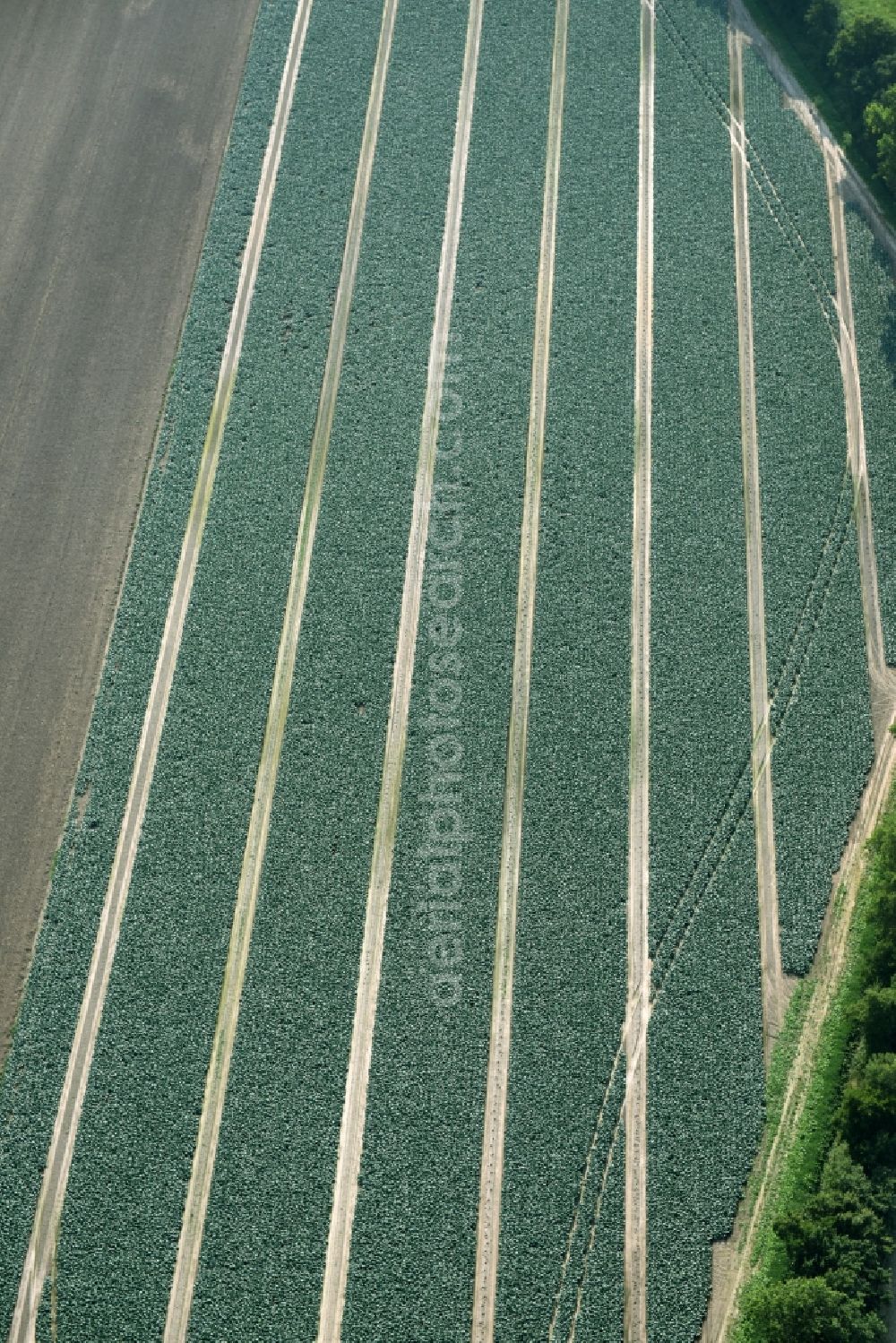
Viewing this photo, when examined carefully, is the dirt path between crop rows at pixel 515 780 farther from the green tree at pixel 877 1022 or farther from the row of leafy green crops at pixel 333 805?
the green tree at pixel 877 1022

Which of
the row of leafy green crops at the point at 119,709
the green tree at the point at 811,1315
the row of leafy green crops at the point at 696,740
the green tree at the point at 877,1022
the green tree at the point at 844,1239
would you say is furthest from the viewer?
the row of leafy green crops at the point at 119,709

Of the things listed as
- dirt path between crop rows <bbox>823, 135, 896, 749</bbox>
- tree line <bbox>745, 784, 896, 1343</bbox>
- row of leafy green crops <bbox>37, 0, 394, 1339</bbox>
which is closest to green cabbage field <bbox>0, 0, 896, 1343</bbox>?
row of leafy green crops <bbox>37, 0, 394, 1339</bbox>

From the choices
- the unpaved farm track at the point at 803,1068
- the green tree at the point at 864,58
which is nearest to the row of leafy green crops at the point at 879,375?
the green tree at the point at 864,58

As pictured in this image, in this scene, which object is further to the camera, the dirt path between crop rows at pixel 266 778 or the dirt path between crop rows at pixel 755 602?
the dirt path between crop rows at pixel 755 602

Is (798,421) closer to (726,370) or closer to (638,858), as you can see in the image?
(726,370)

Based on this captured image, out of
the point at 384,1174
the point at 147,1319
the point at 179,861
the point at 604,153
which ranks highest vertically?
the point at 604,153

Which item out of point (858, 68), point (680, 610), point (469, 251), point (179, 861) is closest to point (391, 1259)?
point (179, 861)
